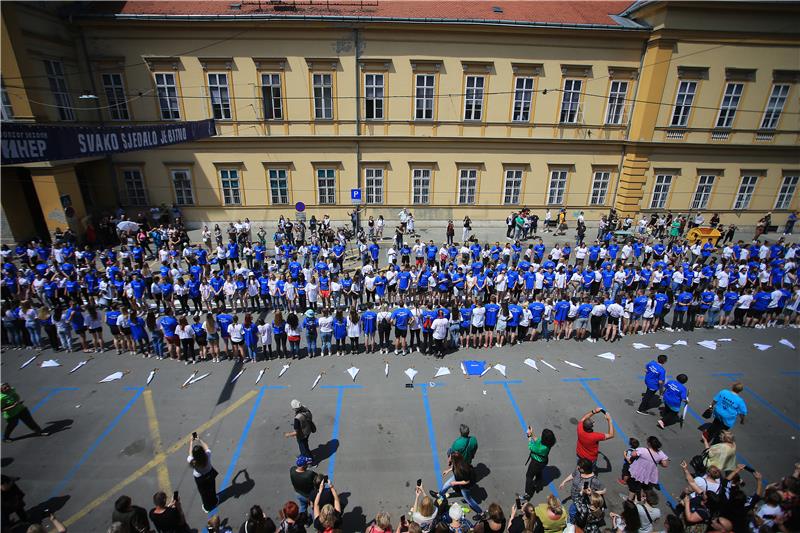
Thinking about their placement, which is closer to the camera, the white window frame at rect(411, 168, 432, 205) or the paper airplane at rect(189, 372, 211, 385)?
the paper airplane at rect(189, 372, 211, 385)

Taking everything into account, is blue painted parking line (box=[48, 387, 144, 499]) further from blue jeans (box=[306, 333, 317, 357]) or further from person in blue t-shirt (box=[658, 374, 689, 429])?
person in blue t-shirt (box=[658, 374, 689, 429])

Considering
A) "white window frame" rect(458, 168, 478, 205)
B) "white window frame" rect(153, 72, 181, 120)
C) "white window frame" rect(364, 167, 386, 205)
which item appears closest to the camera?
"white window frame" rect(153, 72, 181, 120)

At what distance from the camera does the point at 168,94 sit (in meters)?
22.4

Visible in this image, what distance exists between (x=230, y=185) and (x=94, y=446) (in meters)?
18.2

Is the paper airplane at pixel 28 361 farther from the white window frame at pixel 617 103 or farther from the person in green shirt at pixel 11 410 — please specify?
the white window frame at pixel 617 103

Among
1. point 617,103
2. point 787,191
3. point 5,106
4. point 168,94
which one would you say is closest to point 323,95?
point 168,94

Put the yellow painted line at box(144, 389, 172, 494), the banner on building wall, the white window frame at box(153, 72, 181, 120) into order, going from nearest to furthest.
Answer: the yellow painted line at box(144, 389, 172, 494) < the banner on building wall < the white window frame at box(153, 72, 181, 120)

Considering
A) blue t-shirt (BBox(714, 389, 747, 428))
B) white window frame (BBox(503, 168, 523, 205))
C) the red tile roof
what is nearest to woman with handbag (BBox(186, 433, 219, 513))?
blue t-shirt (BBox(714, 389, 747, 428))

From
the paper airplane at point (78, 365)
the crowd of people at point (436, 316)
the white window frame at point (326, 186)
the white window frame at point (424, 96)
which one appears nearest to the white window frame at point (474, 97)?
the white window frame at point (424, 96)

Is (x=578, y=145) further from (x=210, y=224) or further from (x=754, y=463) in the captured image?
(x=210, y=224)

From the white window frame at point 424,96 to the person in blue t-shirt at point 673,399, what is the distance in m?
19.1

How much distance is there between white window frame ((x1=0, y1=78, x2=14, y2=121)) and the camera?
17359 mm

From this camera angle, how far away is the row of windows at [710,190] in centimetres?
2531

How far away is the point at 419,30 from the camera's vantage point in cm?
2195
